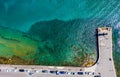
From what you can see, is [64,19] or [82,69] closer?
[82,69]

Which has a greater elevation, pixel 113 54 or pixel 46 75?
pixel 113 54

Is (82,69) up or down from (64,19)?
down

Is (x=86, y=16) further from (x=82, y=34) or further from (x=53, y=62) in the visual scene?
(x=53, y=62)

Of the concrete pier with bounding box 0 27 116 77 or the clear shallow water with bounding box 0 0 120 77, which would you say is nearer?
the concrete pier with bounding box 0 27 116 77

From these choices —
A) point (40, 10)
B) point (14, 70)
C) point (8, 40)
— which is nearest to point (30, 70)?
point (14, 70)

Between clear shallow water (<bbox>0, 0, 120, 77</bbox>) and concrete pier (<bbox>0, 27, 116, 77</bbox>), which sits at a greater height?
clear shallow water (<bbox>0, 0, 120, 77</bbox>)

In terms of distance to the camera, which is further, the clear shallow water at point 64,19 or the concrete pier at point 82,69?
the clear shallow water at point 64,19

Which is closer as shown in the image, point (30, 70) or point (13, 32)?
point (30, 70)

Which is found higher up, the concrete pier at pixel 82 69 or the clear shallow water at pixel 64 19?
the clear shallow water at pixel 64 19
